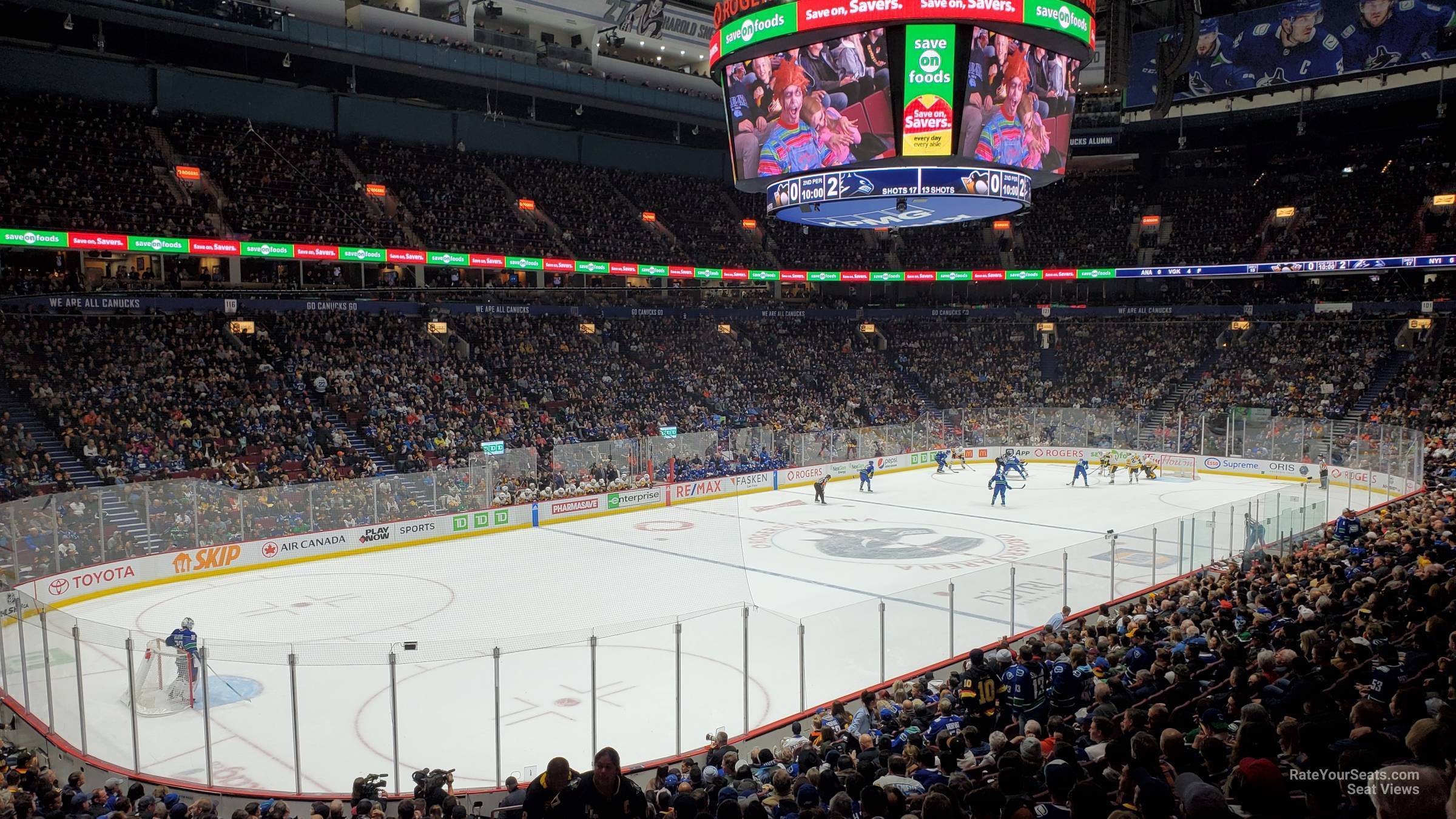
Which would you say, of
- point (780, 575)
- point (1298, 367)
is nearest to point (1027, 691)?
point (780, 575)

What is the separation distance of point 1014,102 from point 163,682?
56.9 feet

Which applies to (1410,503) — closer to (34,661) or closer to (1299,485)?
(1299,485)

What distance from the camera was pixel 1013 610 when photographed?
1413 centimetres

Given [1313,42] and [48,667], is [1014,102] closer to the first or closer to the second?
[48,667]

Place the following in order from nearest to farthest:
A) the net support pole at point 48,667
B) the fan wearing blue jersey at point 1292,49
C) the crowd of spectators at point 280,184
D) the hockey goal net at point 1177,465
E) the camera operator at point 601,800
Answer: the camera operator at point 601,800 → the net support pole at point 48,667 → the crowd of spectators at point 280,184 → the fan wearing blue jersey at point 1292,49 → the hockey goal net at point 1177,465

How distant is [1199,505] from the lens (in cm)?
2900

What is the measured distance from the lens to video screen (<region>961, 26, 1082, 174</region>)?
63.8ft

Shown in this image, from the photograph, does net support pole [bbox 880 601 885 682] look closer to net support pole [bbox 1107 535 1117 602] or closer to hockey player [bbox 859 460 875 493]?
net support pole [bbox 1107 535 1117 602]

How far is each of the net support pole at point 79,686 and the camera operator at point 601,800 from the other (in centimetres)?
859

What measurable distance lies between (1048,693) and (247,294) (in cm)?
2863

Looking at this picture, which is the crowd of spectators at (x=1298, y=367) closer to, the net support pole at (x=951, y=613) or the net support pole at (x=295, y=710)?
the net support pole at (x=951, y=613)

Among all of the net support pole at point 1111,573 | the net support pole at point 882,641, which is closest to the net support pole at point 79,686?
the net support pole at point 882,641

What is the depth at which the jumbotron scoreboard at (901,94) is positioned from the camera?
19.1 metres

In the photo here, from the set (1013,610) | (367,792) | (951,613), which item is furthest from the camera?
(1013,610)
